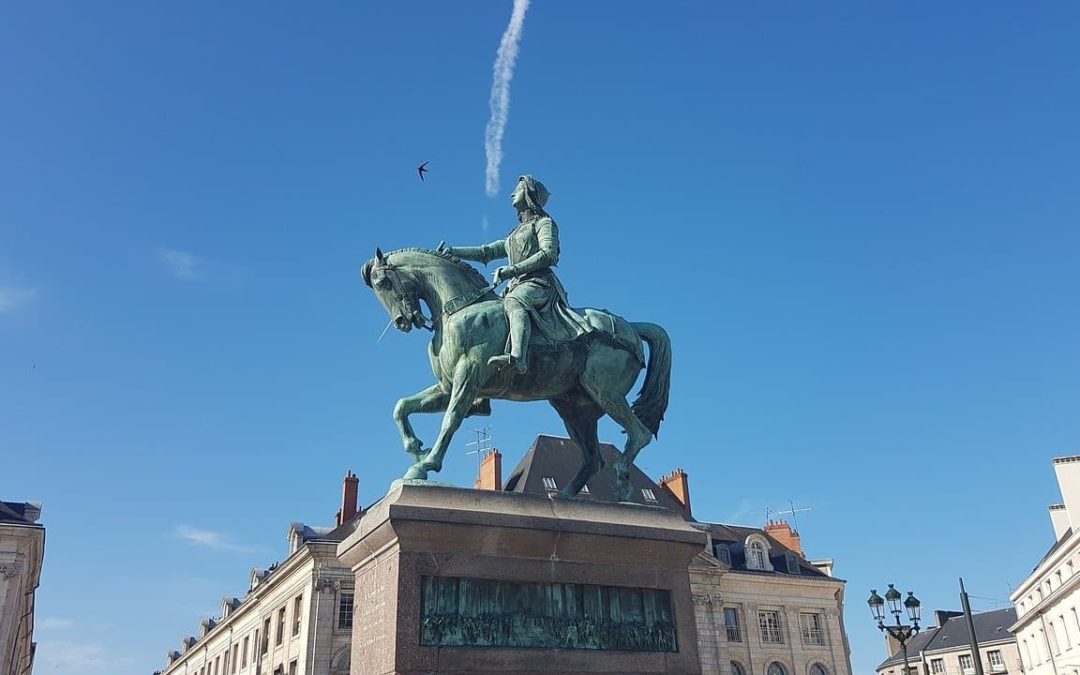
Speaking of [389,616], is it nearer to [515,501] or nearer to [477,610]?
[477,610]

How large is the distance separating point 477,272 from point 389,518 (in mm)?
3198

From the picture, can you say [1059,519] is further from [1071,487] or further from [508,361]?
[508,361]

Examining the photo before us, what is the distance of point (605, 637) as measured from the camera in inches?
318

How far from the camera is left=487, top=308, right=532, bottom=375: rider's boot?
8750mm

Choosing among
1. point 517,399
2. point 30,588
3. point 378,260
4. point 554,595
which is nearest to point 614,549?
point 554,595

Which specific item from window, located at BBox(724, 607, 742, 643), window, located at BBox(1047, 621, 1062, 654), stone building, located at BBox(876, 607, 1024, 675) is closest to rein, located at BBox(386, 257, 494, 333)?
window, located at BBox(724, 607, 742, 643)

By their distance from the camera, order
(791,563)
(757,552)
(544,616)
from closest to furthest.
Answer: (544,616), (757,552), (791,563)

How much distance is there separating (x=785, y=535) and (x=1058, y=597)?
16.7 metres

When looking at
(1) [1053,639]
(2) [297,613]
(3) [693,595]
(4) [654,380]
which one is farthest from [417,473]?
(1) [1053,639]

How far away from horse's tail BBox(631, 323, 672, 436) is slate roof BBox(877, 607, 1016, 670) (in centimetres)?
7319

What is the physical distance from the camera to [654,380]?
10.1m

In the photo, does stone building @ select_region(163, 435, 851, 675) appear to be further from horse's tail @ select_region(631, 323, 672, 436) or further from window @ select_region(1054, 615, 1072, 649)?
horse's tail @ select_region(631, 323, 672, 436)

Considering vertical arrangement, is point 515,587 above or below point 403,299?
below

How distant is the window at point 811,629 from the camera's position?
172 feet
